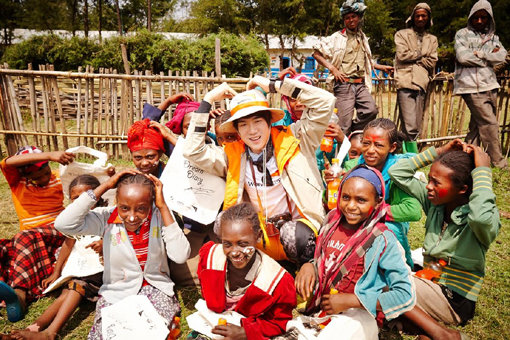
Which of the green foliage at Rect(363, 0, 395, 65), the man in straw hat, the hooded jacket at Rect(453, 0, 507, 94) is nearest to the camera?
the man in straw hat

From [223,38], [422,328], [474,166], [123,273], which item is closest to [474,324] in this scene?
[422,328]

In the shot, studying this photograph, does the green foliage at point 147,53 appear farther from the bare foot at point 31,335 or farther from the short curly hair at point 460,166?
the bare foot at point 31,335

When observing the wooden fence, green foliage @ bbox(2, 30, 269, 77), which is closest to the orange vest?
the wooden fence

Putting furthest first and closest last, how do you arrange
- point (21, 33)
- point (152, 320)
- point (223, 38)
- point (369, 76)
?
point (21, 33), point (223, 38), point (369, 76), point (152, 320)

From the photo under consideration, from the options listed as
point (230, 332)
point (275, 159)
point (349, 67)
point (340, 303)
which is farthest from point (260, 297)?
point (349, 67)

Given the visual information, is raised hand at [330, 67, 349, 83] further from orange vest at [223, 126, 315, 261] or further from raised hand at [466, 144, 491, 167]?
raised hand at [466, 144, 491, 167]

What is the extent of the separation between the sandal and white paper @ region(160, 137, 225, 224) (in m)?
1.36

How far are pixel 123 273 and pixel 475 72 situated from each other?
640 centimetres

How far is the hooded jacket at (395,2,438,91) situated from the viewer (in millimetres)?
6230

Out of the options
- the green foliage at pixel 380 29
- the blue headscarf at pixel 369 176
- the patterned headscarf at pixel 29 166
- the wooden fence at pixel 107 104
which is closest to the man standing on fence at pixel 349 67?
the wooden fence at pixel 107 104

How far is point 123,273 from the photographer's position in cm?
272

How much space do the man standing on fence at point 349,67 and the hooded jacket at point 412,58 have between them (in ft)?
3.02

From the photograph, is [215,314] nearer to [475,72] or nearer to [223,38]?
[475,72]

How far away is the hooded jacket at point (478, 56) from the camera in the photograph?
5977 millimetres
